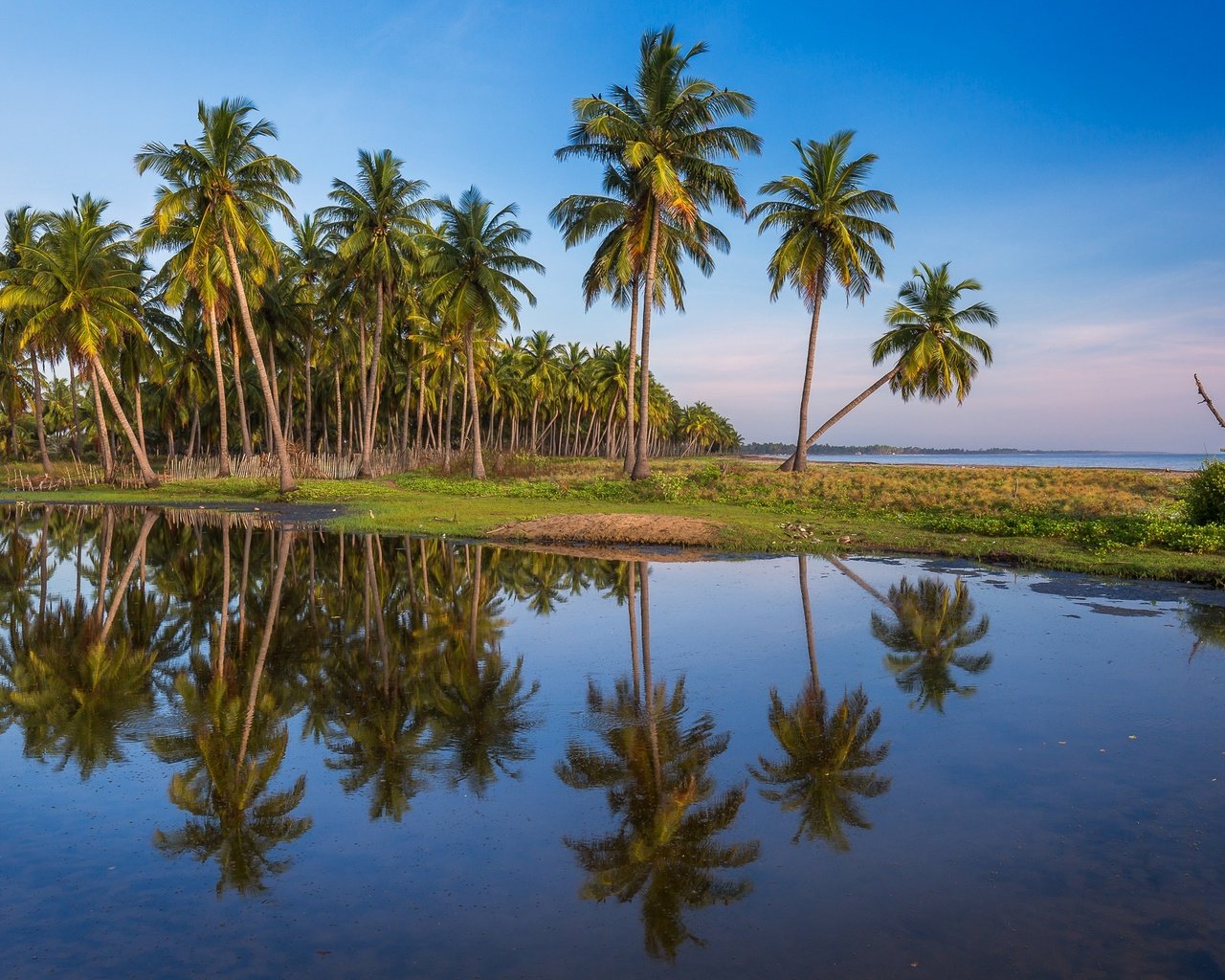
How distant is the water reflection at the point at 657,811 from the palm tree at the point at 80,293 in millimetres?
30903

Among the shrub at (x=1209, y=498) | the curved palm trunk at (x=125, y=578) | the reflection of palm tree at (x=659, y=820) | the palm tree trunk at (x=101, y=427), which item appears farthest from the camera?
the palm tree trunk at (x=101, y=427)

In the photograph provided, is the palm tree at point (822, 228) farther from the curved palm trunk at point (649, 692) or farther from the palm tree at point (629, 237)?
the curved palm trunk at point (649, 692)

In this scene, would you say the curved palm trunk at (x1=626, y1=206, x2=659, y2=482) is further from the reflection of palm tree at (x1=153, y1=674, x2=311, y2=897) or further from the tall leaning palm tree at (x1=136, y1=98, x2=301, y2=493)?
the reflection of palm tree at (x1=153, y1=674, x2=311, y2=897)

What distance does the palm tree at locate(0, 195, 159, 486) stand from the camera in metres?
31.5

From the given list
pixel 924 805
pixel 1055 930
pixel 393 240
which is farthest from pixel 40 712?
pixel 393 240

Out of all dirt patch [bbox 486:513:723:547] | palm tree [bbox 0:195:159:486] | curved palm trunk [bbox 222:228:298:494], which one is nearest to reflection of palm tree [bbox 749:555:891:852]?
dirt patch [bbox 486:513:723:547]

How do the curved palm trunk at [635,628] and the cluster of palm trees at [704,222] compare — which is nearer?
the curved palm trunk at [635,628]

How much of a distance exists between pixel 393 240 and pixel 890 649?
3338cm

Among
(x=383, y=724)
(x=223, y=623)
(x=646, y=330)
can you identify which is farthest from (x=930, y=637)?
(x=646, y=330)

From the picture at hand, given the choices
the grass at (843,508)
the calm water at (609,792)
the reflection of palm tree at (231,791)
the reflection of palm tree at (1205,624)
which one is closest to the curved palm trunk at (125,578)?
the calm water at (609,792)

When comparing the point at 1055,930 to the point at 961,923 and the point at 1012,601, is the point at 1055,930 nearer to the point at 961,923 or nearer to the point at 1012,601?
the point at 961,923

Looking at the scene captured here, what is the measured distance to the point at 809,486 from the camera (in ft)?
88.3

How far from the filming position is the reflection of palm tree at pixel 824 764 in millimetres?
5254

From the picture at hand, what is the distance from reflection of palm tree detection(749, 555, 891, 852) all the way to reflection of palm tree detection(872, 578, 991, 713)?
0.76 metres
